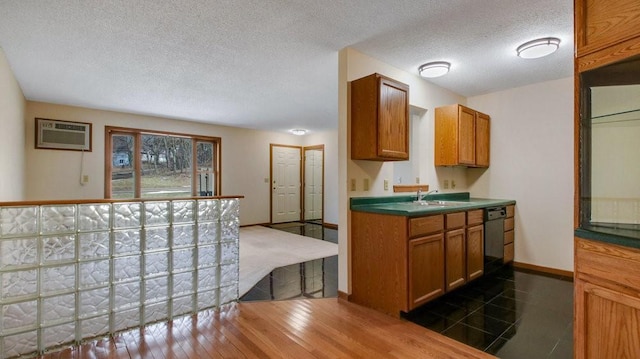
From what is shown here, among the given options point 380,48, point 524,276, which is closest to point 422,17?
point 380,48

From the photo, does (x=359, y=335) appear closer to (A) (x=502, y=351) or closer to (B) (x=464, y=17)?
(A) (x=502, y=351)

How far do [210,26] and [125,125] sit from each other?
417 centimetres

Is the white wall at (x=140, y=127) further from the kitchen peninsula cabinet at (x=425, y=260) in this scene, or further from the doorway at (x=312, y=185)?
the kitchen peninsula cabinet at (x=425, y=260)

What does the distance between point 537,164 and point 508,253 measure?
1.19 metres

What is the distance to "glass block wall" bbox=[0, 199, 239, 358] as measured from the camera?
6.15 feet

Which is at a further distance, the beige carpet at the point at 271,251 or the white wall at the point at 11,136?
the beige carpet at the point at 271,251

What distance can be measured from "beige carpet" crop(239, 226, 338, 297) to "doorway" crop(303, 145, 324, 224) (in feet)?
6.18

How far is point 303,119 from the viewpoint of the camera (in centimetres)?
609

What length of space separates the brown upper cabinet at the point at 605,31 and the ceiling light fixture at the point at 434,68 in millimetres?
1678

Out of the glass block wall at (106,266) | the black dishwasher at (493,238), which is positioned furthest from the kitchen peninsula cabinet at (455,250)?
the glass block wall at (106,266)

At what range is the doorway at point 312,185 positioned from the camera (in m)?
8.16

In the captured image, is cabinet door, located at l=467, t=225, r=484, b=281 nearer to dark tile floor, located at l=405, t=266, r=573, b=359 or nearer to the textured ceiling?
dark tile floor, located at l=405, t=266, r=573, b=359

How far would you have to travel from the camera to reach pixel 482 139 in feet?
13.4

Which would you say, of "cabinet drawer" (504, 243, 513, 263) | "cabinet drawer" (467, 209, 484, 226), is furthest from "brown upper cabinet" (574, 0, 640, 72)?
"cabinet drawer" (504, 243, 513, 263)
